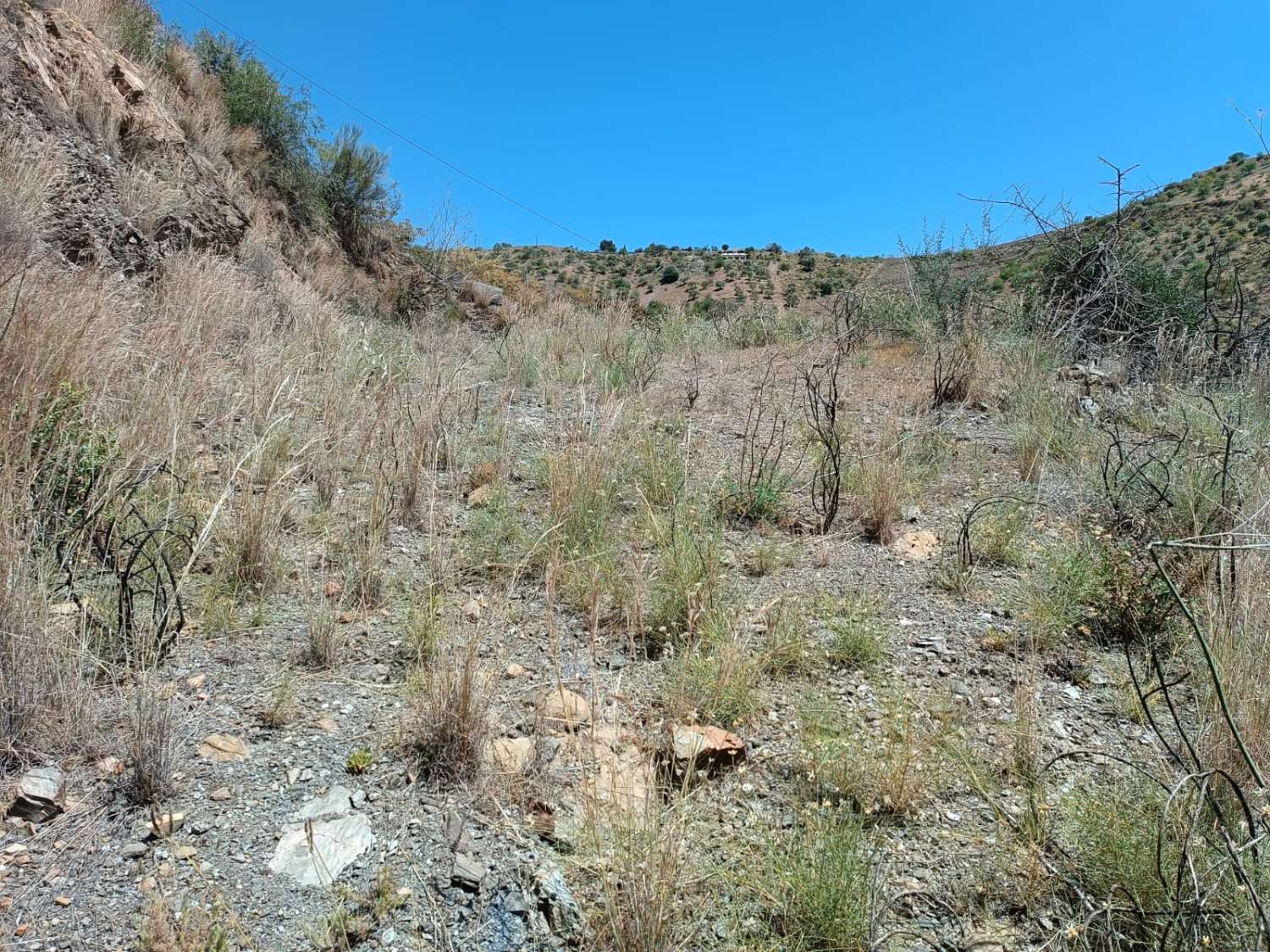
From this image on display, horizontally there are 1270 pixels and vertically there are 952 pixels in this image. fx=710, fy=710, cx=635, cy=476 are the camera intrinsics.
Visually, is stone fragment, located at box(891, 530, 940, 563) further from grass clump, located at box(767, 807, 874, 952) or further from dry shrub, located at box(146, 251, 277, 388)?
dry shrub, located at box(146, 251, 277, 388)

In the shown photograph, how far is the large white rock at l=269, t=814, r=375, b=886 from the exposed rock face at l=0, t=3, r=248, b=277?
474 cm

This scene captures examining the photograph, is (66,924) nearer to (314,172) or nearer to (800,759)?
(800,759)

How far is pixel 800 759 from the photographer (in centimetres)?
186

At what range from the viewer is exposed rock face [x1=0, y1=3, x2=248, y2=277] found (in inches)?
196

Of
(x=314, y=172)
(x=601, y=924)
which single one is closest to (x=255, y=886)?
(x=601, y=924)

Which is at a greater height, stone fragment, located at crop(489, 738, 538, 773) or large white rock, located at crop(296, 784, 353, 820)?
stone fragment, located at crop(489, 738, 538, 773)

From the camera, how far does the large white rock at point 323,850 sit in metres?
1.43

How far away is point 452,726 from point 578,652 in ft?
2.06

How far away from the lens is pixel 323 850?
150cm

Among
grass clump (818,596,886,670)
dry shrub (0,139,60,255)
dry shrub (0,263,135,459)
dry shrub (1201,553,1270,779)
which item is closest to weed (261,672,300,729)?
dry shrub (0,263,135,459)

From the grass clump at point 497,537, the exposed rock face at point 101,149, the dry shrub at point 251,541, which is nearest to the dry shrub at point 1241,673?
the grass clump at point 497,537

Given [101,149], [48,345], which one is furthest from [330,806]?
[101,149]

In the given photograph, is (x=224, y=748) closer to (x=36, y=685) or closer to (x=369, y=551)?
(x=36, y=685)

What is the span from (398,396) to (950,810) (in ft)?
9.65
